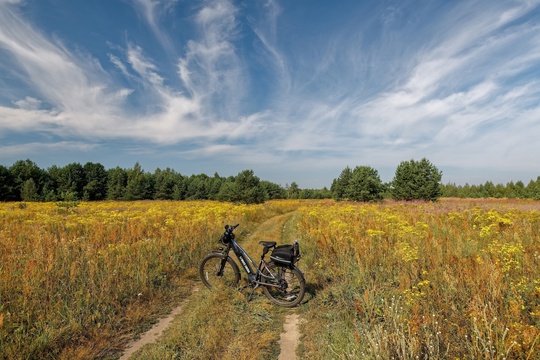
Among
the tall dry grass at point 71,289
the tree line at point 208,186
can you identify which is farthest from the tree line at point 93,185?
the tall dry grass at point 71,289

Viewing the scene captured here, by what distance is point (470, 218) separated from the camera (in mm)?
10164

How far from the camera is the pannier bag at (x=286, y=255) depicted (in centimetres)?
559

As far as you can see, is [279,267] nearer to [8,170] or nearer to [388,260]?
[388,260]

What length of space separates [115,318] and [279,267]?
345 centimetres

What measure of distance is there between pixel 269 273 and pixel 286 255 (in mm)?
787

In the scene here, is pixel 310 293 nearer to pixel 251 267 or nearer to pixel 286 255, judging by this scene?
pixel 286 255

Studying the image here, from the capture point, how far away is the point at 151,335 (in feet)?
15.2

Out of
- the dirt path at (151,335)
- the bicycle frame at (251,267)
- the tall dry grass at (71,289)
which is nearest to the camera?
the tall dry grass at (71,289)

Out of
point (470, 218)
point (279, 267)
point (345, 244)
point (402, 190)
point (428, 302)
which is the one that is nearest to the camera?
point (428, 302)

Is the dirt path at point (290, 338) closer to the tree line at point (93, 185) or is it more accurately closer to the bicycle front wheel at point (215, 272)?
the bicycle front wheel at point (215, 272)

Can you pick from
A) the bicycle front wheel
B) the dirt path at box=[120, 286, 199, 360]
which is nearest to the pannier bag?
the bicycle front wheel

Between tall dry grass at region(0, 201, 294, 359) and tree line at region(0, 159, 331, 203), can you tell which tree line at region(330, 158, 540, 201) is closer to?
tree line at region(0, 159, 331, 203)

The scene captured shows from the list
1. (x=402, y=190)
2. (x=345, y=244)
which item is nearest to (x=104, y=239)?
(x=345, y=244)

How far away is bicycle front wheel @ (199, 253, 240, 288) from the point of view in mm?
6562
